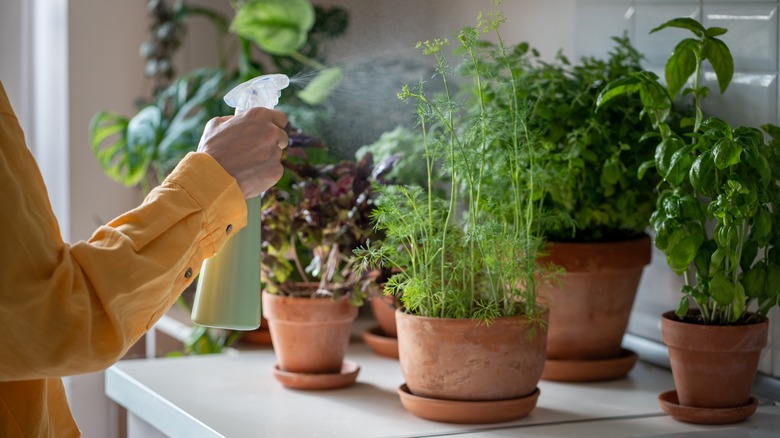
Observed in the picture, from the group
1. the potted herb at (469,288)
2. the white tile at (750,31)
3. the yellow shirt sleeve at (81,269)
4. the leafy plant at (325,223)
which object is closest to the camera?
the yellow shirt sleeve at (81,269)

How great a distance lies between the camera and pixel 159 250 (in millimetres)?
854

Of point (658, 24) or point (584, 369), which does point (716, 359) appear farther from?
point (658, 24)

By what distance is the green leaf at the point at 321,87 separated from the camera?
77.4 inches

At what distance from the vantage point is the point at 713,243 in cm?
117

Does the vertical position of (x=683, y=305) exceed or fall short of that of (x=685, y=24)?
it falls short

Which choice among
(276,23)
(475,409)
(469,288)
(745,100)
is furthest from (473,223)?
(276,23)

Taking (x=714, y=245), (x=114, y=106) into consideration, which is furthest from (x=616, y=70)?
(x=114, y=106)

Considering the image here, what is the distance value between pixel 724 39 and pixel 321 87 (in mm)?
862

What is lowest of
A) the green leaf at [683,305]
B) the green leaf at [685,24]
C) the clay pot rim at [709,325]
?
the clay pot rim at [709,325]

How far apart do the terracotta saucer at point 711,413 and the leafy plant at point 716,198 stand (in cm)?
10

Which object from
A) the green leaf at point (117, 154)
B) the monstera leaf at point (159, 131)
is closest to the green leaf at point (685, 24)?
the monstera leaf at point (159, 131)

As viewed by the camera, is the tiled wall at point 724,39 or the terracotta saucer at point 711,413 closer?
the terracotta saucer at point 711,413

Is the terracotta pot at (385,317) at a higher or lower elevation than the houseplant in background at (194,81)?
lower

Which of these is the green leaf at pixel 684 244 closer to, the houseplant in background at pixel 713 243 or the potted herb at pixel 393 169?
the houseplant in background at pixel 713 243
